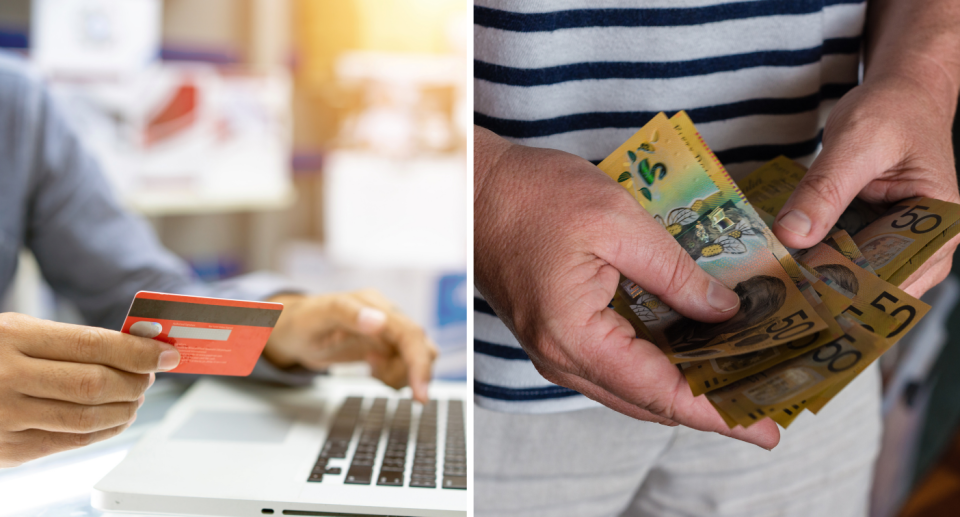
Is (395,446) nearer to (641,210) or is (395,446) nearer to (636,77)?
(641,210)

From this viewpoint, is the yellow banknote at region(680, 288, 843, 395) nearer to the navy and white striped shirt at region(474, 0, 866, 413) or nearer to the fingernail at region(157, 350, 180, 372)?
the navy and white striped shirt at region(474, 0, 866, 413)

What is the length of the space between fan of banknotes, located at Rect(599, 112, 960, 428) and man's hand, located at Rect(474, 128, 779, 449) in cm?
3

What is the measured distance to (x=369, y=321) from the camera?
0.75 meters

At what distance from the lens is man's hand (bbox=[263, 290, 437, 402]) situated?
2.46 feet

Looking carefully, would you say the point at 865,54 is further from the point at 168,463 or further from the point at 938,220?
the point at 168,463

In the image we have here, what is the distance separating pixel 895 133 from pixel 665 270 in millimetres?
306

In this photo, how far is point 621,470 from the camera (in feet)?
2.42

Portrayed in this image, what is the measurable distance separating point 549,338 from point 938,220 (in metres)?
0.39

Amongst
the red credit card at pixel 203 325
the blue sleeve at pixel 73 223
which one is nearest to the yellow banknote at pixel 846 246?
the red credit card at pixel 203 325

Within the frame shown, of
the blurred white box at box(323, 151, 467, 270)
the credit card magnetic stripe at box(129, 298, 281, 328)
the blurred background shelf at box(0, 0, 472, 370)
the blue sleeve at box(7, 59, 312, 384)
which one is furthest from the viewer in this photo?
the blurred white box at box(323, 151, 467, 270)

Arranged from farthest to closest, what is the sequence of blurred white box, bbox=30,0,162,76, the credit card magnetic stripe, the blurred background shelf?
the blurred background shelf, blurred white box, bbox=30,0,162,76, the credit card magnetic stripe

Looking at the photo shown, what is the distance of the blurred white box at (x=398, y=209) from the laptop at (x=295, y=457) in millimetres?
1671

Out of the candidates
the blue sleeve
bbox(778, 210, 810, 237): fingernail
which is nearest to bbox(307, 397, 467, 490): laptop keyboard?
bbox(778, 210, 810, 237): fingernail

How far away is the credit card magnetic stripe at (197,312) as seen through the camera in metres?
0.40
